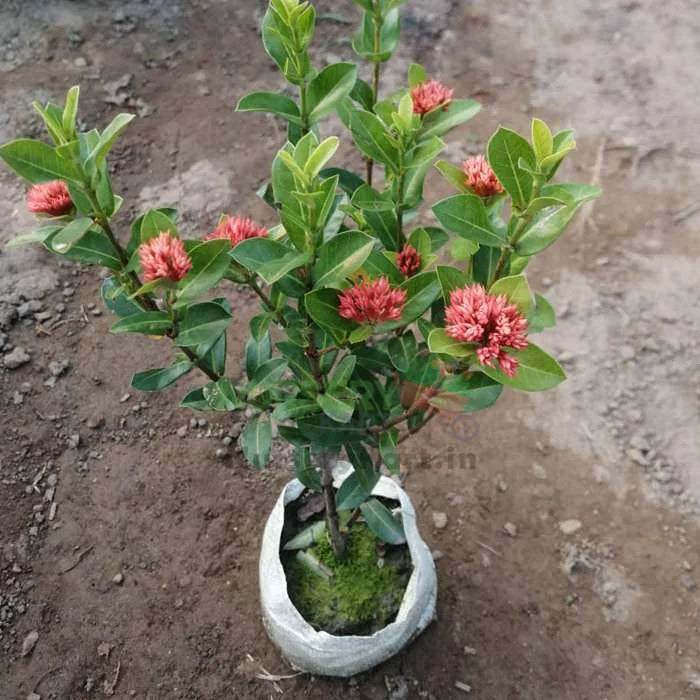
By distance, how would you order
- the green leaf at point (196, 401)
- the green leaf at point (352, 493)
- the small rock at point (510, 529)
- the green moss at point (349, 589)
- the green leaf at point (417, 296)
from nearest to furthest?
the green leaf at point (417, 296) < the green leaf at point (196, 401) < the green leaf at point (352, 493) < the green moss at point (349, 589) < the small rock at point (510, 529)

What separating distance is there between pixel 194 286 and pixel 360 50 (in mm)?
726

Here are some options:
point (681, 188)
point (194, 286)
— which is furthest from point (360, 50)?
point (681, 188)

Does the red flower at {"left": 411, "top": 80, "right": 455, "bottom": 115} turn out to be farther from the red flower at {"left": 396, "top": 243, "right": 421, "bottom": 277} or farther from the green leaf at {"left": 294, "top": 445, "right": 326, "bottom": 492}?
the green leaf at {"left": 294, "top": 445, "right": 326, "bottom": 492}

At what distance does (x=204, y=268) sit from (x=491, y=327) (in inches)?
17.9

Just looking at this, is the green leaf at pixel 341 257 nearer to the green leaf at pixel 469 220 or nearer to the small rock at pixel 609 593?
the green leaf at pixel 469 220

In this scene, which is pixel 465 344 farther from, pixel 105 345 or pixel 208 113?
pixel 208 113

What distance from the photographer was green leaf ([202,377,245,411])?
4.18ft

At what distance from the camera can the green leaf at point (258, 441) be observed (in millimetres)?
1396

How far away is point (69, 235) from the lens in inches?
40.4

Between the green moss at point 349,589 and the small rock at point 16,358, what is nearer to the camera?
the green moss at point 349,589

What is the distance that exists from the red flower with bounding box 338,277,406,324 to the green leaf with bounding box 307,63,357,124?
15.4 inches

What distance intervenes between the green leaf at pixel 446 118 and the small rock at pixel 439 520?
158 centimetres

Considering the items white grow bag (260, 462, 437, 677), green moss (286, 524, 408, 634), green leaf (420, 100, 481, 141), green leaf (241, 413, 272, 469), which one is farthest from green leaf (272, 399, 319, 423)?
green moss (286, 524, 408, 634)

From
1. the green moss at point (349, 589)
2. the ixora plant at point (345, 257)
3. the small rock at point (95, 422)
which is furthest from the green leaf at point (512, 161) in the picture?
the small rock at point (95, 422)
